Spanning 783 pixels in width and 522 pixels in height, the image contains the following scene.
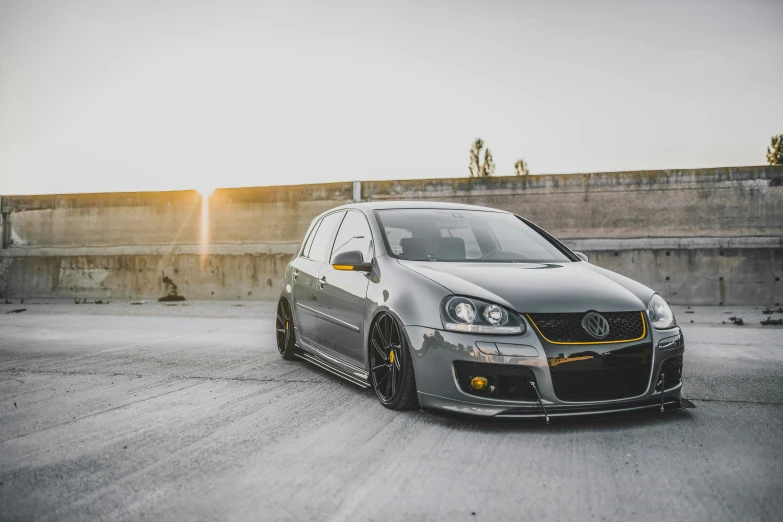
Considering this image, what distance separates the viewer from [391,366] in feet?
15.8

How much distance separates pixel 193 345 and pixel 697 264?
9867 millimetres

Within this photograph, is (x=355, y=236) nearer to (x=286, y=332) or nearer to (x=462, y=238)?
(x=462, y=238)

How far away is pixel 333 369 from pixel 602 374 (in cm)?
246

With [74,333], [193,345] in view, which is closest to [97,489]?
[193,345]

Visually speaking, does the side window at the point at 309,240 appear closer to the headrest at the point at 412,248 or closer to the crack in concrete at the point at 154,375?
the crack in concrete at the point at 154,375

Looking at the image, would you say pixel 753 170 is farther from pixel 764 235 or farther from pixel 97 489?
pixel 97 489

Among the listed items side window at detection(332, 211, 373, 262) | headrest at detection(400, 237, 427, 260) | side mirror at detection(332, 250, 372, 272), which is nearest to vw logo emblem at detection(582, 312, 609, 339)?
headrest at detection(400, 237, 427, 260)

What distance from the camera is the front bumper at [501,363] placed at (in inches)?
163

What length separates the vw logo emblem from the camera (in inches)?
167

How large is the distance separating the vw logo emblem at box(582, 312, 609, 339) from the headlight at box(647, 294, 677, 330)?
42 cm

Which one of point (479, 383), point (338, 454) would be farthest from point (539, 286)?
point (338, 454)

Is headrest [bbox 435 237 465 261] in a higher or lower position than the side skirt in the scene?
higher

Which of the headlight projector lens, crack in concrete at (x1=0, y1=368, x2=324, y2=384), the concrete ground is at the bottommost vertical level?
crack in concrete at (x1=0, y1=368, x2=324, y2=384)

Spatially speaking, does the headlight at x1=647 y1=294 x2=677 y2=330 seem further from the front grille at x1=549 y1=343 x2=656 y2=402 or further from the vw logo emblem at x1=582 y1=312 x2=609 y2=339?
the vw logo emblem at x1=582 y1=312 x2=609 y2=339
